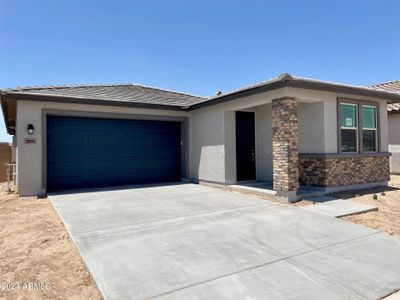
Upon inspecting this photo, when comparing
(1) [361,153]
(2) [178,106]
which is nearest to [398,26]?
(1) [361,153]

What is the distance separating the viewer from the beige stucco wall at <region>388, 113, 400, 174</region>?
1445 centimetres

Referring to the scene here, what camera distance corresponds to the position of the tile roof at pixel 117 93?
9.83 metres

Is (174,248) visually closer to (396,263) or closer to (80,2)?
(396,263)

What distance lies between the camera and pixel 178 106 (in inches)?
471

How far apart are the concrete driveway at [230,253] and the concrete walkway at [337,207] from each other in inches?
15.5

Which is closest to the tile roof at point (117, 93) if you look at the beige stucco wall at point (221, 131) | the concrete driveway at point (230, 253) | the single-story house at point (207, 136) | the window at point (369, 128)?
the single-story house at point (207, 136)

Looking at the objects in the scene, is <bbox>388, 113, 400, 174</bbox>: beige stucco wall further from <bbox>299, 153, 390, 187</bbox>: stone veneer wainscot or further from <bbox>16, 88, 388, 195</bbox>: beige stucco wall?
<bbox>299, 153, 390, 187</bbox>: stone veneer wainscot

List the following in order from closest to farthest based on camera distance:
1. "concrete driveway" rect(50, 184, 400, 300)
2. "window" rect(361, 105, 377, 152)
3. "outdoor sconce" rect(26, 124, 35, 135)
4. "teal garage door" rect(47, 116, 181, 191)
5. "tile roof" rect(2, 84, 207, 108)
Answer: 1. "concrete driveway" rect(50, 184, 400, 300)
2. "outdoor sconce" rect(26, 124, 35, 135)
3. "window" rect(361, 105, 377, 152)
4. "tile roof" rect(2, 84, 207, 108)
5. "teal garage door" rect(47, 116, 181, 191)

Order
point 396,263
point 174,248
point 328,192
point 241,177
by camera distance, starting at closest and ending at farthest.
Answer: point 396,263 < point 174,248 < point 328,192 < point 241,177

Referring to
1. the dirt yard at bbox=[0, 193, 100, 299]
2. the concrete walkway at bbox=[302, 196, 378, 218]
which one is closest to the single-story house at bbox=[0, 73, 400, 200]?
the concrete walkway at bbox=[302, 196, 378, 218]

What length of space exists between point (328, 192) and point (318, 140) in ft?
5.44

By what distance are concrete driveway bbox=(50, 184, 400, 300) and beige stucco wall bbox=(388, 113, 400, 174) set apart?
11.0m

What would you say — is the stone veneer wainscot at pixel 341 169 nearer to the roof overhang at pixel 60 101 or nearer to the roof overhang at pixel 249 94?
the roof overhang at pixel 249 94

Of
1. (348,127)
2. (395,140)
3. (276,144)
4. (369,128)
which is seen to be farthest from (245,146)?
(395,140)
